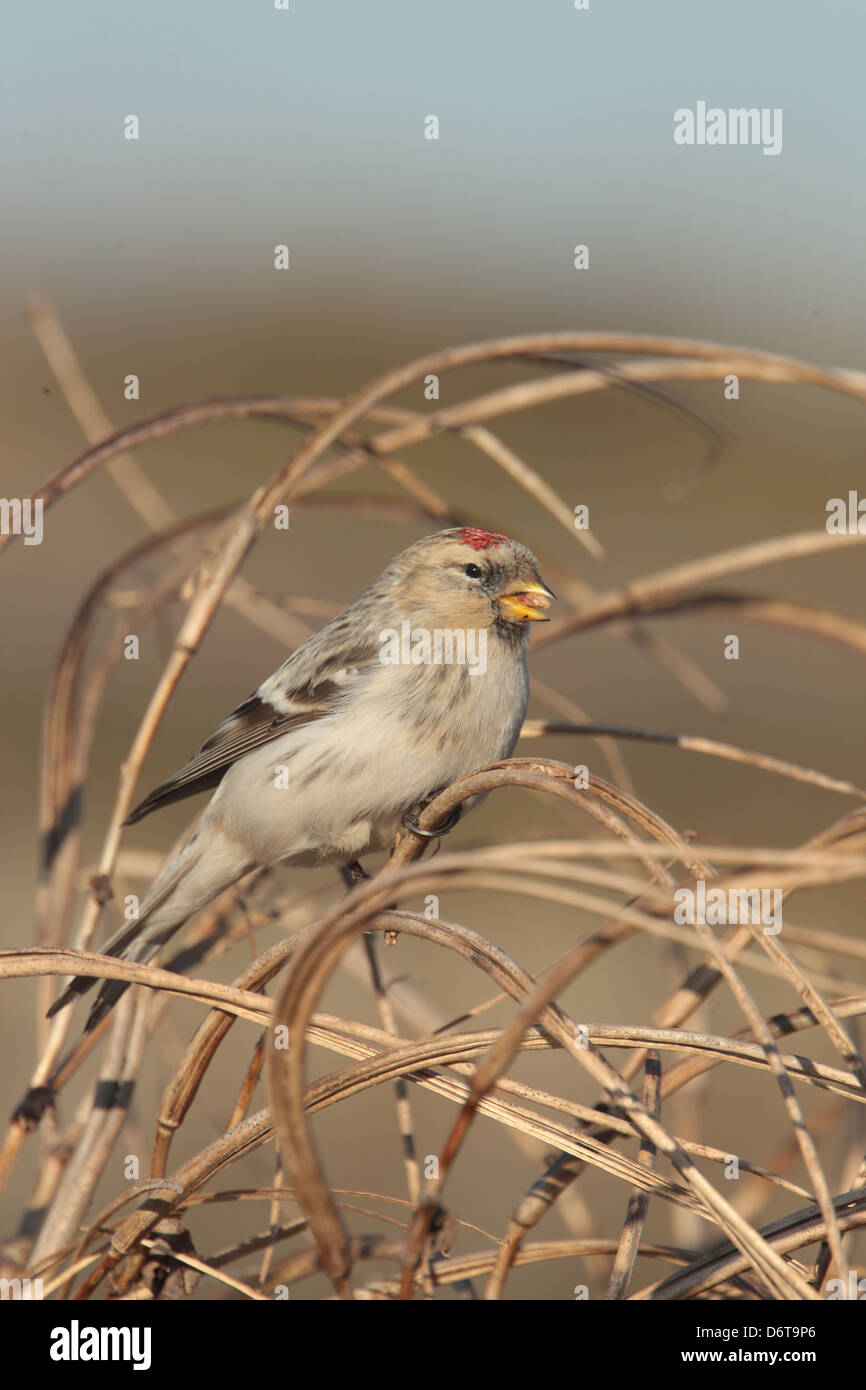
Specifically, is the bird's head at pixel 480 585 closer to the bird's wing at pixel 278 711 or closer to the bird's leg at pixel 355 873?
the bird's wing at pixel 278 711

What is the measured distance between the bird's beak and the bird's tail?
0.88 m

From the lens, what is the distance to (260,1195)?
5.72 ft

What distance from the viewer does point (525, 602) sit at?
3098 millimetres

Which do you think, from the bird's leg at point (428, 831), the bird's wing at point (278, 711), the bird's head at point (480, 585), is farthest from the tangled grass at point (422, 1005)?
the bird's wing at point (278, 711)

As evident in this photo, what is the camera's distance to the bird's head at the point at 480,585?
10.2 feet

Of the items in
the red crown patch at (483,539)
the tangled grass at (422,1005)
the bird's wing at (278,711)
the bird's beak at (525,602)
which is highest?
the red crown patch at (483,539)

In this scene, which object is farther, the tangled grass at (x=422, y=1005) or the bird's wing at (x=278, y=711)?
the bird's wing at (x=278, y=711)

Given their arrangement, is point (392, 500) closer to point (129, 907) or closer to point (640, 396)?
point (640, 396)

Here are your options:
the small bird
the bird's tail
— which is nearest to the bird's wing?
the small bird

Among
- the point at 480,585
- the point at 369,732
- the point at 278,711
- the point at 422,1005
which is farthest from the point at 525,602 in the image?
the point at 422,1005

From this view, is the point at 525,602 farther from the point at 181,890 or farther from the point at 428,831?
the point at 181,890

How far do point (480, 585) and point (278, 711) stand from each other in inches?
24.8

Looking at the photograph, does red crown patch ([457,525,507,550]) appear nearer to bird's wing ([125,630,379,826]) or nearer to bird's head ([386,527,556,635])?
bird's head ([386,527,556,635])

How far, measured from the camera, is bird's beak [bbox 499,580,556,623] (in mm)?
3059
